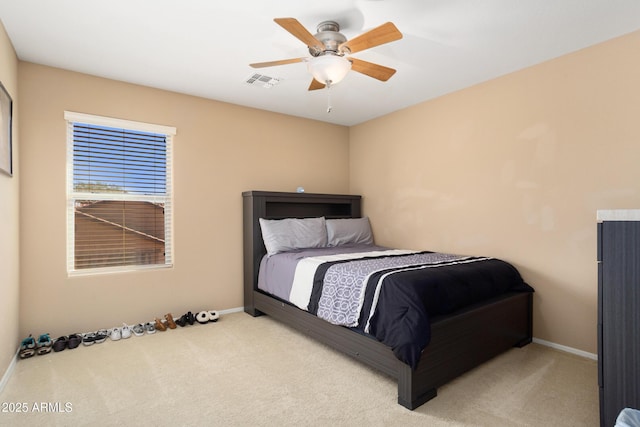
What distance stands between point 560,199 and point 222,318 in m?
3.46

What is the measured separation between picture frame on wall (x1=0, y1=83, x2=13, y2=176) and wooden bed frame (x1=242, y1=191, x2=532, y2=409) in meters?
2.07

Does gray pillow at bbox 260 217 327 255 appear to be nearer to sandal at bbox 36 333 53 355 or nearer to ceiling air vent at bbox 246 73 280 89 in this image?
ceiling air vent at bbox 246 73 280 89

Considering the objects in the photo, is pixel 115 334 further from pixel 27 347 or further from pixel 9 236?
pixel 9 236

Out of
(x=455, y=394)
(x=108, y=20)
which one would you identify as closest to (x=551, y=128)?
(x=455, y=394)

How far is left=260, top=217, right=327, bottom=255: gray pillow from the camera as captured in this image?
373 centimetres

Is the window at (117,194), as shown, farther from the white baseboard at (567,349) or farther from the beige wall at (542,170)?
the white baseboard at (567,349)

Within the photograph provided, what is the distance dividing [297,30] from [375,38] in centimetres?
48

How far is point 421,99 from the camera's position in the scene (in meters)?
3.89

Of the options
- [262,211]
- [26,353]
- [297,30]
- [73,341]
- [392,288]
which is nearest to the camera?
[297,30]

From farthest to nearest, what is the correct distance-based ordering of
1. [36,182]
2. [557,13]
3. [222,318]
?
[222,318], [36,182], [557,13]

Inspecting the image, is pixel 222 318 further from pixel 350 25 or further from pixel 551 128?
pixel 551 128

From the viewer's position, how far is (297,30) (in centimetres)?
197

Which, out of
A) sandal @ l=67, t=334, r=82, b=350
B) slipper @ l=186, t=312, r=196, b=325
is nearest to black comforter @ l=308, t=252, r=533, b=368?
slipper @ l=186, t=312, r=196, b=325

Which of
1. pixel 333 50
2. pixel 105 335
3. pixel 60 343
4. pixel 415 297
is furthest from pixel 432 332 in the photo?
pixel 60 343
